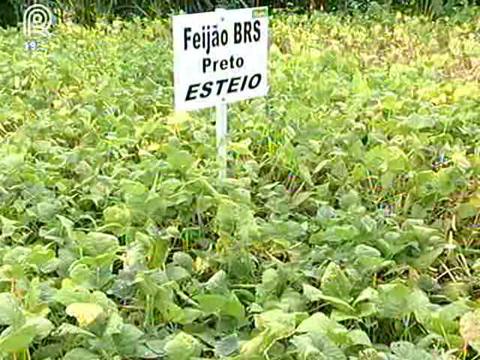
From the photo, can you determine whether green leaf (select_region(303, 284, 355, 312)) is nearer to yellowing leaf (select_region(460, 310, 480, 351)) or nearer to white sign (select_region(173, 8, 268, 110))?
yellowing leaf (select_region(460, 310, 480, 351))

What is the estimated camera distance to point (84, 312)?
1.25 meters

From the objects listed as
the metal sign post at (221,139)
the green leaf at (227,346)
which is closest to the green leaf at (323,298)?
the green leaf at (227,346)

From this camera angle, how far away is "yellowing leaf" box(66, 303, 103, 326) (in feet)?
4.09

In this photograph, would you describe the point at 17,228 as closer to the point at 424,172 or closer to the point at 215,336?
the point at 215,336

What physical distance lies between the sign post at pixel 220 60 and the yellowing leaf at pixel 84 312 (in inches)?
29.9

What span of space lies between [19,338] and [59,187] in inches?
Result: 28.9

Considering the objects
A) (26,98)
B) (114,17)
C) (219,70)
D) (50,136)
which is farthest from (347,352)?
(114,17)

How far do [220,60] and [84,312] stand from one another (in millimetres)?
974

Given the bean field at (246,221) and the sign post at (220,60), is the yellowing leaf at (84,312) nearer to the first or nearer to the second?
the bean field at (246,221)

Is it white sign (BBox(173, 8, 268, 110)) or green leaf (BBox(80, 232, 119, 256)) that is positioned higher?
white sign (BBox(173, 8, 268, 110))

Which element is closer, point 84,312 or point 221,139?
point 84,312

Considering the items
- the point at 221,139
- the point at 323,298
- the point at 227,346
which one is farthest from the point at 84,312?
the point at 221,139
